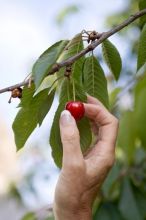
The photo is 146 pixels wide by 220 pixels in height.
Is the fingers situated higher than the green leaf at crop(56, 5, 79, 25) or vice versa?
the fingers

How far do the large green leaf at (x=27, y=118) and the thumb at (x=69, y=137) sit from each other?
0.24 feet

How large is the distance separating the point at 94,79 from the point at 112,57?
0.07 meters

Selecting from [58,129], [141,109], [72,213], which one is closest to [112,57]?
[58,129]

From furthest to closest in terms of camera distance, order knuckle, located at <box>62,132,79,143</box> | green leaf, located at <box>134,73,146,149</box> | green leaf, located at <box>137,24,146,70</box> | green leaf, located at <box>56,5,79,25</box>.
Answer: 1. green leaf, located at <box>56,5,79,25</box>
2. green leaf, located at <box>134,73,146,149</box>
3. green leaf, located at <box>137,24,146,70</box>
4. knuckle, located at <box>62,132,79,143</box>

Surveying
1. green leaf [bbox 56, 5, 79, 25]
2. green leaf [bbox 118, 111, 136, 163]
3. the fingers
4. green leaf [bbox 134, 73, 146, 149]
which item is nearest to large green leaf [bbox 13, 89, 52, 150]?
the fingers

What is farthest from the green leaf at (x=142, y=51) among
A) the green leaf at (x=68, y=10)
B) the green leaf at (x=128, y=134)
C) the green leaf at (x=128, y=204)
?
the green leaf at (x=68, y=10)

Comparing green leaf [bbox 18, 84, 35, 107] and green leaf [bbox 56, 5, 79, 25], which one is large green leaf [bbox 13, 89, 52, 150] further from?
green leaf [bbox 56, 5, 79, 25]

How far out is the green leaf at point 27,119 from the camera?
1.14 m

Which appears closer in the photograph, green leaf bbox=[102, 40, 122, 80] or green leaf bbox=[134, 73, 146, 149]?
green leaf bbox=[102, 40, 122, 80]

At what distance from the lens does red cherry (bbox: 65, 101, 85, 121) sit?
1086 mm

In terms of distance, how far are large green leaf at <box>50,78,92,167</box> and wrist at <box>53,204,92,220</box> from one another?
0.09 metres

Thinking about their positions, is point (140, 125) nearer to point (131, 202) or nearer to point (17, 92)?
point (131, 202)

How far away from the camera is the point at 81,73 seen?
3.97ft

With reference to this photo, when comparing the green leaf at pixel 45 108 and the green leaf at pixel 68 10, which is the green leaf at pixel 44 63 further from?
the green leaf at pixel 68 10
